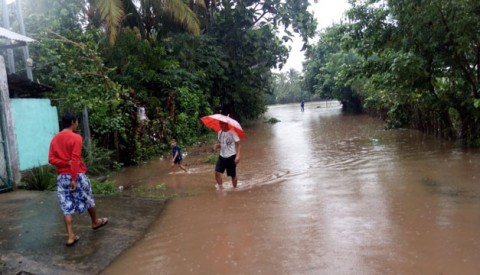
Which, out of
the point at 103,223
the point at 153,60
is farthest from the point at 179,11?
the point at 103,223

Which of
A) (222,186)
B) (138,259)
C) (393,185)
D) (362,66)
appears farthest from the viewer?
(362,66)

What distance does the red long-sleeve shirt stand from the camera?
4953 millimetres

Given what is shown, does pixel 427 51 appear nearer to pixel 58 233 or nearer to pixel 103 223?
pixel 103 223

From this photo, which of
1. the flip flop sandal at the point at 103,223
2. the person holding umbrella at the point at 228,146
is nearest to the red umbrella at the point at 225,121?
the person holding umbrella at the point at 228,146

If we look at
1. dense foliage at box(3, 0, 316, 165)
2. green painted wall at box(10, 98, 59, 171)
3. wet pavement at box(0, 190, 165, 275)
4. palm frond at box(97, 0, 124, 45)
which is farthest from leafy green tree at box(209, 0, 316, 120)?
wet pavement at box(0, 190, 165, 275)

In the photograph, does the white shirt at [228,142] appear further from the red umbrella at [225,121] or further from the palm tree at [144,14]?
the palm tree at [144,14]

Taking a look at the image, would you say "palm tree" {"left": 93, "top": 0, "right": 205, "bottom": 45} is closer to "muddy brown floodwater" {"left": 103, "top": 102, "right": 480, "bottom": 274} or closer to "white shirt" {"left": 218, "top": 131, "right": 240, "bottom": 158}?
"muddy brown floodwater" {"left": 103, "top": 102, "right": 480, "bottom": 274}

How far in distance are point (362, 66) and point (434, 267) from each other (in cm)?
1000

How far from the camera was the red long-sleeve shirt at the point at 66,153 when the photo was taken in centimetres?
495

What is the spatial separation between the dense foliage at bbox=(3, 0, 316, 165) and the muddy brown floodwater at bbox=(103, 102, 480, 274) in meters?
2.38

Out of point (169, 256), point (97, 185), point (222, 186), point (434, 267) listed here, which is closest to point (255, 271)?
point (169, 256)

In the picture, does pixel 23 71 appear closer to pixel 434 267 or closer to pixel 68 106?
pixel 68 106

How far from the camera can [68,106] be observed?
10164 mm

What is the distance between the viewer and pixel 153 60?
1695cm
